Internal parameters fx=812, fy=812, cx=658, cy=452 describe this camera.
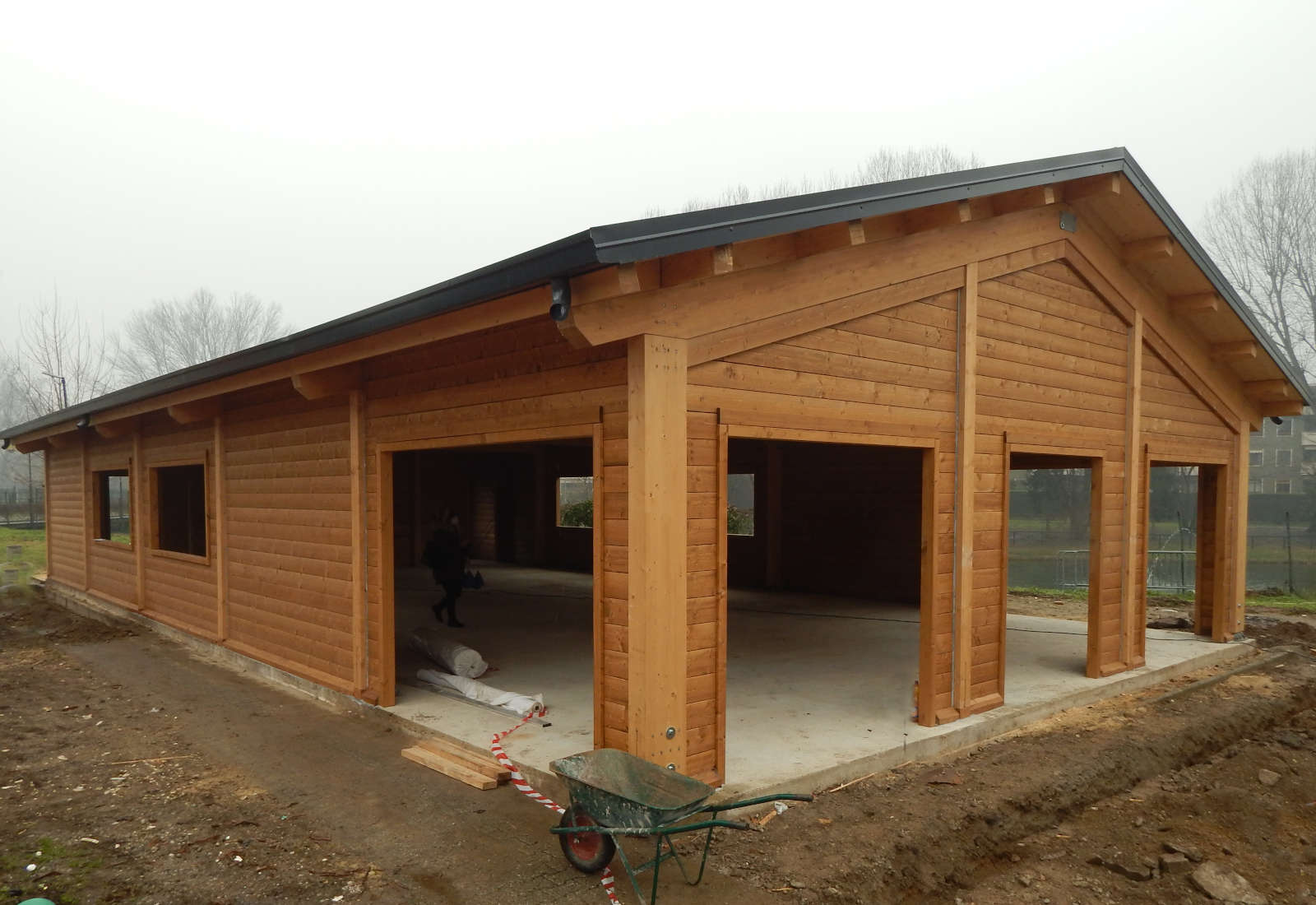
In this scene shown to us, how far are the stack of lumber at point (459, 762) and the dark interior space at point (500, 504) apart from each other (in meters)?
11.7

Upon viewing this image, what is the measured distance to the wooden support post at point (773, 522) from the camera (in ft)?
49.4

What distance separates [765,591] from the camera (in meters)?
14.8

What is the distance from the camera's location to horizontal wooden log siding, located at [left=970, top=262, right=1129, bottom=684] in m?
6.77

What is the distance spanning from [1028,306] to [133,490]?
12405 mm

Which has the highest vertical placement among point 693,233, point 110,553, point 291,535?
point 693,233

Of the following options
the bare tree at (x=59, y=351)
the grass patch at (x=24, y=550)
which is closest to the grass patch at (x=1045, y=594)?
the grass patch at (x=24, y=550)

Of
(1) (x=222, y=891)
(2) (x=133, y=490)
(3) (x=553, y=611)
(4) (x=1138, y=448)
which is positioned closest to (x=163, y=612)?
(2) (x=133, y=490)

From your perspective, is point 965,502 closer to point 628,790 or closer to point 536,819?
point 628,790

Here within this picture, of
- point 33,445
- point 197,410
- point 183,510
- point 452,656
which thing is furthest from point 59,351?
point 452,656

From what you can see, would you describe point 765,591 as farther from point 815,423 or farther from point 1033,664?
point 815,423

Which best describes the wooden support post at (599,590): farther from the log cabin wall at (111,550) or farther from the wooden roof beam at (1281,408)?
the log cabin wall at (111,550)

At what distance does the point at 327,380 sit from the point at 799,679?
5149mm

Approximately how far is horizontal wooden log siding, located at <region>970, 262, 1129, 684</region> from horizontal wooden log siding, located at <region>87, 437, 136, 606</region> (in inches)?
462

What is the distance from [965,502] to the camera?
6.49 meters
